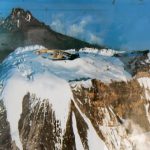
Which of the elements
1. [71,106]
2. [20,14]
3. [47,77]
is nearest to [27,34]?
[20,14]

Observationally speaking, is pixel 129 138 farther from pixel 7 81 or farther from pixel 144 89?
pixel 7 81

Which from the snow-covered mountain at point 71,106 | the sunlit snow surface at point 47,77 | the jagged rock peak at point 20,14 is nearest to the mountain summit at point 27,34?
the jagged rock peak at point 20,14

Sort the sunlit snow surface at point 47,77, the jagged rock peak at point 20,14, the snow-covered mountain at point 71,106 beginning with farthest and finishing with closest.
Answer: 1. the jagged rock peak at point 20,14
2. the sunlit snow surface at point 47,77
3. the snow-covered mountain at point 71,106

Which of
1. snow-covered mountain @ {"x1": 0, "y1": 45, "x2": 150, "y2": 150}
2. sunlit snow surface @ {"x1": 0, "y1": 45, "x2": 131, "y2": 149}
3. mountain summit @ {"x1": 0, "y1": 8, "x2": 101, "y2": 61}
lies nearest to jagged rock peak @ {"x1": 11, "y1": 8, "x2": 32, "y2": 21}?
mountain summit @ {"x1": 0, "y1": 8, "x2": 101, "y2": 61}

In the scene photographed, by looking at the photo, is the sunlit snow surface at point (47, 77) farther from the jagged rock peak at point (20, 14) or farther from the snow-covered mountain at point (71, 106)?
the jagged rock peak at point (20, 14)

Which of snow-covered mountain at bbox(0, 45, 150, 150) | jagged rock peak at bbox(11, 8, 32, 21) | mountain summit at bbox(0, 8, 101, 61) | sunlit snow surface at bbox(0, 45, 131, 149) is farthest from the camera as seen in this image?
mountain summit at bbox(0, 8, 101, 61)

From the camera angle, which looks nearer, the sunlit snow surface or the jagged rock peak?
the sunlit snow surface

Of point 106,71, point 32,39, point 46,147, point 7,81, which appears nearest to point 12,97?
point 7,81

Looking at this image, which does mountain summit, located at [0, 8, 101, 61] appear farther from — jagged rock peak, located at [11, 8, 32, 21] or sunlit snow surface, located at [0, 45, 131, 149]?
sunlit snow surface, located at [0, 45, 131, 149]
